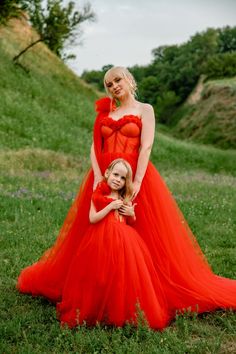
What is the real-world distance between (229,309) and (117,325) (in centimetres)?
154

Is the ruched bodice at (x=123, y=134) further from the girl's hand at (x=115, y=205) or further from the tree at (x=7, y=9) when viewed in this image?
the tree at (x=7, y=9)

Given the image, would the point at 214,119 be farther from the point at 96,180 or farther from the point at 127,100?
the point at 96,180

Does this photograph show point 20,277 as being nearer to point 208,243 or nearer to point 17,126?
point 208,243

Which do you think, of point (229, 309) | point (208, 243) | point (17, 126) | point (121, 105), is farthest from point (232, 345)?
point (17, 126)

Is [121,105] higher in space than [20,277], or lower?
higher

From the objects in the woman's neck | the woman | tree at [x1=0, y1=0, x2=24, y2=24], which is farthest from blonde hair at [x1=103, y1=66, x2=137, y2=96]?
tree at [x1=0, y1=0, x2=24, y2=24]

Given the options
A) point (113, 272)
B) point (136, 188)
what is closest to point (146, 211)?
point (136, 188)

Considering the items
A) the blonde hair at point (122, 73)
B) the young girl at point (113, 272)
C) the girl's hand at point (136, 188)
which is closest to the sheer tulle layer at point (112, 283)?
the young girl at point (113, 272)

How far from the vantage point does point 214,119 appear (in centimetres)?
4716

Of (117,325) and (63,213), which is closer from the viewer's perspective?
(117,325)

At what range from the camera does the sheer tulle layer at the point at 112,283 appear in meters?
5.92

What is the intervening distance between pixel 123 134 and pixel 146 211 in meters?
1.01

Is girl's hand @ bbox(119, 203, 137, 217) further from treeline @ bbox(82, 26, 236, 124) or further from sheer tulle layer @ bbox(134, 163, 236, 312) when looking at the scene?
treeline @ bbox(82, 26, 236, 124)

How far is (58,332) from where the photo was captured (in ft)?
19.4
